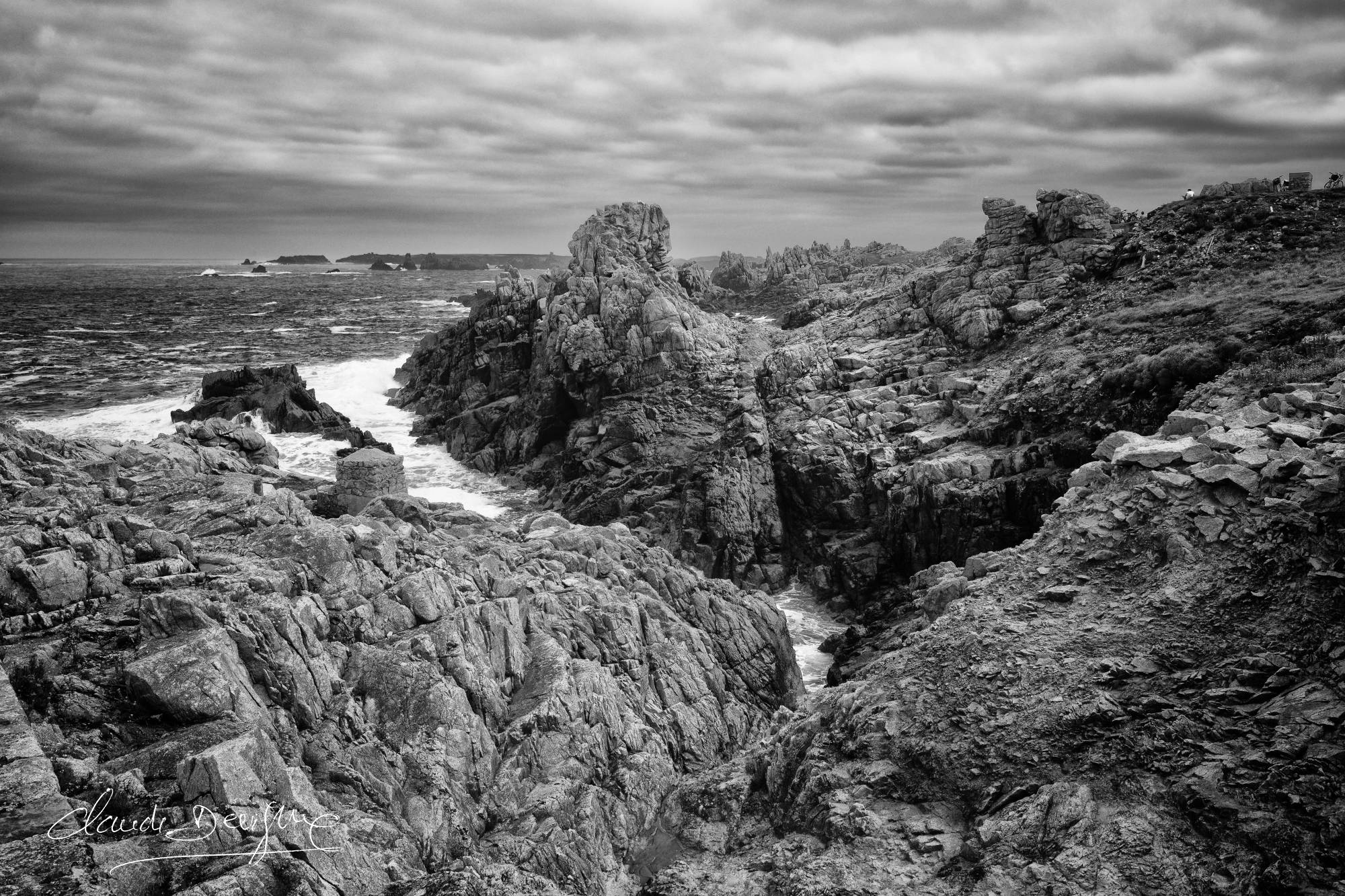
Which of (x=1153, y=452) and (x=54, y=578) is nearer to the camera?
(x=54, y=578)

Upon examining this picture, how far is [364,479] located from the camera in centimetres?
→ 2683

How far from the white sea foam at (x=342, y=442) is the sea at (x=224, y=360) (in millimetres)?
132

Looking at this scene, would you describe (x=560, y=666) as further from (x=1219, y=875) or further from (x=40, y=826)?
(x=1219, y=875)

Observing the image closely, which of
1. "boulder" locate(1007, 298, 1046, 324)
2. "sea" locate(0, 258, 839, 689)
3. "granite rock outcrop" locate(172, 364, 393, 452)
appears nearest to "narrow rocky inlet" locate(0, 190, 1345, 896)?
"boulder" locate(1007, 298, 1046, 324)

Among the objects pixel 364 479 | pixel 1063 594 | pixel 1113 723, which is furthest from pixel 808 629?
pixel 1113 723

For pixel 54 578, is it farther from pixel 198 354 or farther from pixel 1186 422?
pixel 198 354

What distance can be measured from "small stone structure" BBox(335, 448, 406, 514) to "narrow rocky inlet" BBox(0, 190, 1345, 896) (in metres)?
0.13

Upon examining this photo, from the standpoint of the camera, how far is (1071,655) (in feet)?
49.0

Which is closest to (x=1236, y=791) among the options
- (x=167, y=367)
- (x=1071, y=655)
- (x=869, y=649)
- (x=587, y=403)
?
(x=1071, y=655)

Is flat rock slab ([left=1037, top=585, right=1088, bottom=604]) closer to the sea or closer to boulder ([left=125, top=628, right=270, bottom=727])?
the sea

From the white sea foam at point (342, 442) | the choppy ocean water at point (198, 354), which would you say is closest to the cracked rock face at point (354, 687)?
the white sea foam at point (342, 442)

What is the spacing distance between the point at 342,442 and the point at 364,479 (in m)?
22.4

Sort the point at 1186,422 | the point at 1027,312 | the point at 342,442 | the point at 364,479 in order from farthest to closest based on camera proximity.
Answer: the point at 342,442
the point at 1027,312
the point at 364,479
the point at 1186,422

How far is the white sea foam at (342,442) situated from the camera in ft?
136
